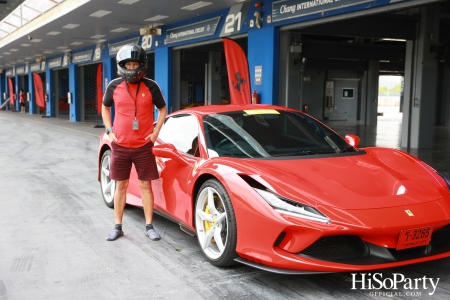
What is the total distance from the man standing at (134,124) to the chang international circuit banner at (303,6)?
568 centimetres

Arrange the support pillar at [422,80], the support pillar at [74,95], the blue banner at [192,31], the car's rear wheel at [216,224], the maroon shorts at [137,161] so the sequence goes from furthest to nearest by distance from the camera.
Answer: the support pillar at [74,95], the blue banner at [192,31], the support pillar at [422,80], the maroon shorts at [137,161], the car's rear wheel at [216,224]

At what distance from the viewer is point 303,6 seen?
10305mm

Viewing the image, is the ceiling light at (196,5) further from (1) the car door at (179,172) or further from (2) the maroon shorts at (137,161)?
(2) the maroon shorts at (137,161)

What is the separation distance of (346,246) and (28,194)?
4.95 metres

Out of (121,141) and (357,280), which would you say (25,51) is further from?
(357,280)

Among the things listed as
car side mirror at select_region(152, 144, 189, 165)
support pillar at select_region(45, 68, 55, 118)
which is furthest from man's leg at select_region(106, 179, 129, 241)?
support pillar at select_region(45, 68, 55, 118)

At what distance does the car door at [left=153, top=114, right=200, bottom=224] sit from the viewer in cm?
414

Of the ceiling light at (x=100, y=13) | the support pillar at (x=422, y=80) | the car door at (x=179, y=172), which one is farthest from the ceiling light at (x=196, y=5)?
the car door at (x=179, y=172)

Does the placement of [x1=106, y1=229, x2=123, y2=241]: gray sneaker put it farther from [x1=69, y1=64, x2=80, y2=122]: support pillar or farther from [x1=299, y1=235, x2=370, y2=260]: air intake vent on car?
[x1=69, y1=64, x2=80, y2=122]: support pillar

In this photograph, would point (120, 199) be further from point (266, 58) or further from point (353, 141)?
point (266, 58)

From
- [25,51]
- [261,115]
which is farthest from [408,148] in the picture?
[25,51]

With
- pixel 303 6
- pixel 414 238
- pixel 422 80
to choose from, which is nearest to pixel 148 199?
pixel 414 238

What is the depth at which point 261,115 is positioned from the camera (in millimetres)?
4496

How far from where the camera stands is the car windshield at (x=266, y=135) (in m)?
4.05
